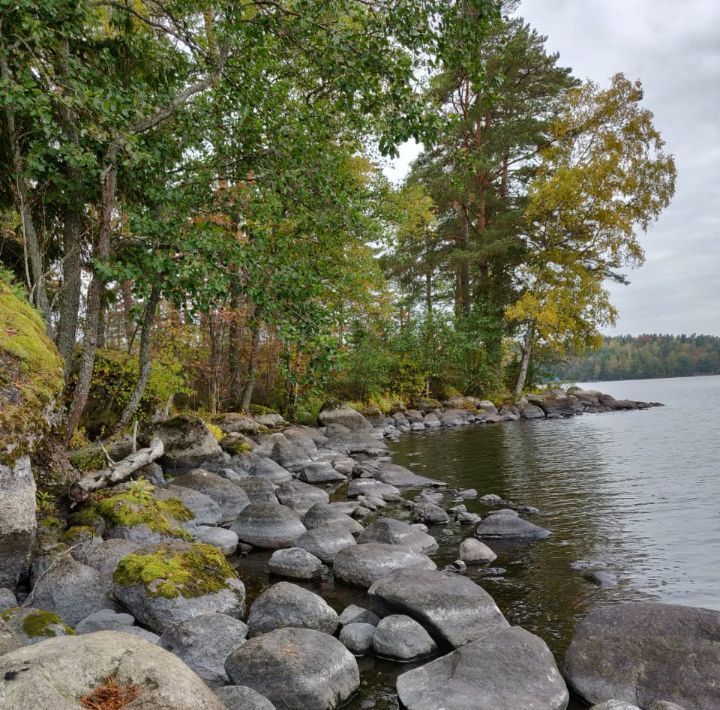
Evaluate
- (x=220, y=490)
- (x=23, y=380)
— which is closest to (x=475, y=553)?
(x=220, y=490)

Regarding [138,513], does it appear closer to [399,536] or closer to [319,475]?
[399,536]

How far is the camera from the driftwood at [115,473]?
22.1 feet

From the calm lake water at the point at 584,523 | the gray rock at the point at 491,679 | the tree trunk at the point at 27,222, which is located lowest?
the calm lake water at the point at 584,523

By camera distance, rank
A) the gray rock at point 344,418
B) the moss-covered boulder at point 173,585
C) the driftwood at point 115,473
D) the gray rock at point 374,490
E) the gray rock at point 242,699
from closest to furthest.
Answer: the gray rock at point 242,699
the moss-covered boulder at point 173,585
the driftwood at point 115,473
the gray rock at point 374,490
the gray rock at point 344,418

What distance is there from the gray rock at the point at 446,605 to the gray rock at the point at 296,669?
2.71ft

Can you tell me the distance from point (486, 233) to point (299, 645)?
89.0ft

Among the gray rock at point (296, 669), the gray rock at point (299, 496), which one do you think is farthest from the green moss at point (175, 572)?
the gray rock at point (299, 496)

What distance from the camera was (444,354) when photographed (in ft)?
93.3

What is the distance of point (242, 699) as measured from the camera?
335cm

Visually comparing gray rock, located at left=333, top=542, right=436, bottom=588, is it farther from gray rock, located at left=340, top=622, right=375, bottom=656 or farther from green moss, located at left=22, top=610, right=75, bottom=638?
green moss, located at left=22, top=610, right=75, bottom=638

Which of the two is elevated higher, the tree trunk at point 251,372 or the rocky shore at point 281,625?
the tree trunk at point 251,372

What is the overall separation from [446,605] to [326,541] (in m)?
2.52

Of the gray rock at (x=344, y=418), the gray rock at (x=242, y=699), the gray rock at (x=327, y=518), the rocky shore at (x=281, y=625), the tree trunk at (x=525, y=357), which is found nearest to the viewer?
the rocky shore at (x=281, y=625)

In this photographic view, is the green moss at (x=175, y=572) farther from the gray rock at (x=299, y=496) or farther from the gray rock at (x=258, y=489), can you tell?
the gray rock at (x=258, y=489)
